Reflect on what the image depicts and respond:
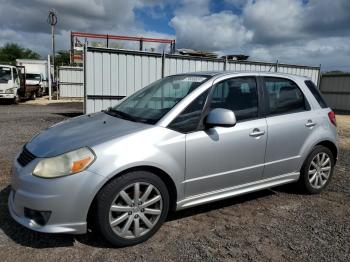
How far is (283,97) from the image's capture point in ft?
14.5

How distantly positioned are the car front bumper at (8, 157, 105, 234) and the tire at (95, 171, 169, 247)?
122 millimetres

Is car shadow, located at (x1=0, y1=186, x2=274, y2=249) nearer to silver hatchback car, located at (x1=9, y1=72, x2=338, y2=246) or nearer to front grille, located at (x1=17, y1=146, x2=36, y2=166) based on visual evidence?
silver hatchback car, located at (x1=9, y1=72, x2=338, y2=246)

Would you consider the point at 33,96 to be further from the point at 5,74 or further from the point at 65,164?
the point at 65,164

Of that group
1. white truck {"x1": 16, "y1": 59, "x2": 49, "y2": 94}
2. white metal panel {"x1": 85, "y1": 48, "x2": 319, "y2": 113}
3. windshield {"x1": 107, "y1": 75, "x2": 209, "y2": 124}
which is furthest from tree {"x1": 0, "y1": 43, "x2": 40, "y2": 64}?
windshield {"x1": 107, "y1": 75, "x2": 209, "y2": 124}

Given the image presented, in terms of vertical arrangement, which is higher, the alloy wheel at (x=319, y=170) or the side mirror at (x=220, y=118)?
the side mirror at (x=220, y=118)

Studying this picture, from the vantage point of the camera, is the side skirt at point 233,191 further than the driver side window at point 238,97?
No

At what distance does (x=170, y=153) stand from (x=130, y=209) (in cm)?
64

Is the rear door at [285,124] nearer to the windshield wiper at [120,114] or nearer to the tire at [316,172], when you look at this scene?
the tire at [316,172]

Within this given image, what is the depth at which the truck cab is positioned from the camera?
1908cm

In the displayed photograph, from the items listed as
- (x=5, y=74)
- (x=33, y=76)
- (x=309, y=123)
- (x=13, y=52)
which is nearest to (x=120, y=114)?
(x=309, y=123)

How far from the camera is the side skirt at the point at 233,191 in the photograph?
362cm

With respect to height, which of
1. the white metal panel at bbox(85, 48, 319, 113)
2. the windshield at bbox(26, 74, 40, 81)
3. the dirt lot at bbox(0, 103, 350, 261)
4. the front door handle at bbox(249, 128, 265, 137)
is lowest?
the dirt lot at bbox(0, 103, 350, 261)

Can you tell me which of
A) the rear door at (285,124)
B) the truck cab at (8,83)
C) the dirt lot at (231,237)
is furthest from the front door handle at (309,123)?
the truck cab at (8,83)

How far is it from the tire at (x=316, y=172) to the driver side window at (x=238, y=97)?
3.90 ft
